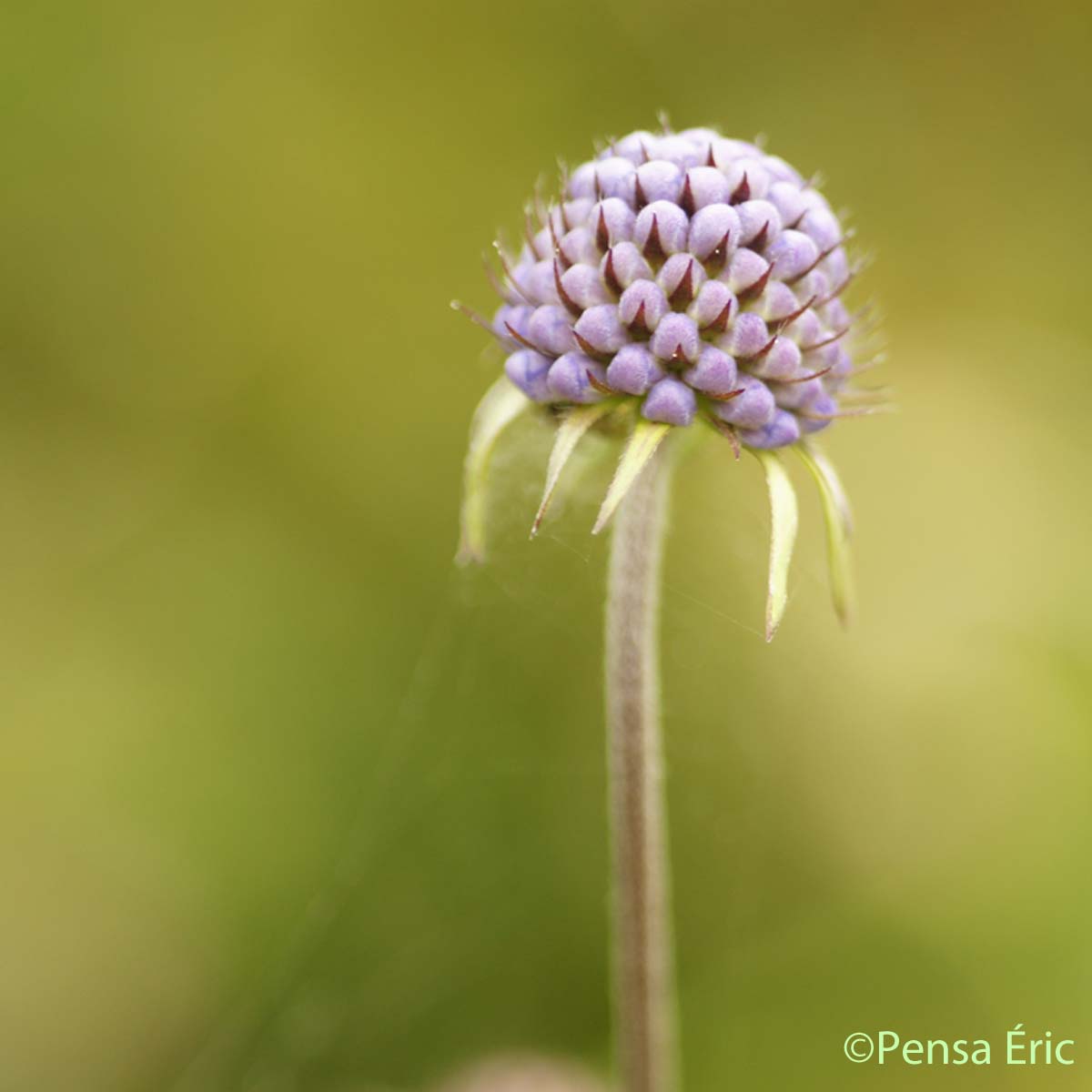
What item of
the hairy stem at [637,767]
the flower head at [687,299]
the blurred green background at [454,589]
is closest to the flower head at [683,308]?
the flower head at [687,299]

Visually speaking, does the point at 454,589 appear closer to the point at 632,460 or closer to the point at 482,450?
the point at 482,450

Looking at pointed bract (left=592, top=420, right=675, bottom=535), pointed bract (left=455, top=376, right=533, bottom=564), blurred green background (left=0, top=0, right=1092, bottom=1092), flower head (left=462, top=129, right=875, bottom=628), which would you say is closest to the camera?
pointed bract (left=592, top=420, right=675, bottom=535)

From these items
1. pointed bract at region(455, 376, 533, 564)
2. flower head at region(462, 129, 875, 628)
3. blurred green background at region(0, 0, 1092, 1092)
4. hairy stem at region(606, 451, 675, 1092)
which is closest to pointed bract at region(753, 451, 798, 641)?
flower head at region(462, 129, 875, 628)

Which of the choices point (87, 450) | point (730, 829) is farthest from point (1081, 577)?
point (87, 450)

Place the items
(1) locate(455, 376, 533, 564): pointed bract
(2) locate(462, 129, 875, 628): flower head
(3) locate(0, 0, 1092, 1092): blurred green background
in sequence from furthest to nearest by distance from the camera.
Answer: (3) locate(0, 0, 1092, 1092): blurred green background, (1) locate(455, 376, 533, 564): pointed bract, (2) locate(462, 129, 875, 628): flower head

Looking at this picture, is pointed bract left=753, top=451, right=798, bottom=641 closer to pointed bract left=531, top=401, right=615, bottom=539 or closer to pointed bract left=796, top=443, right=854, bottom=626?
pointed bract left=796, top=443, right=854, bottom=626

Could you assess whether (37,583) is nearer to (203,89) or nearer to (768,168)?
(203,89)

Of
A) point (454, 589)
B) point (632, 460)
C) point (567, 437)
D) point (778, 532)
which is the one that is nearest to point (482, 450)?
point (567, 437)
